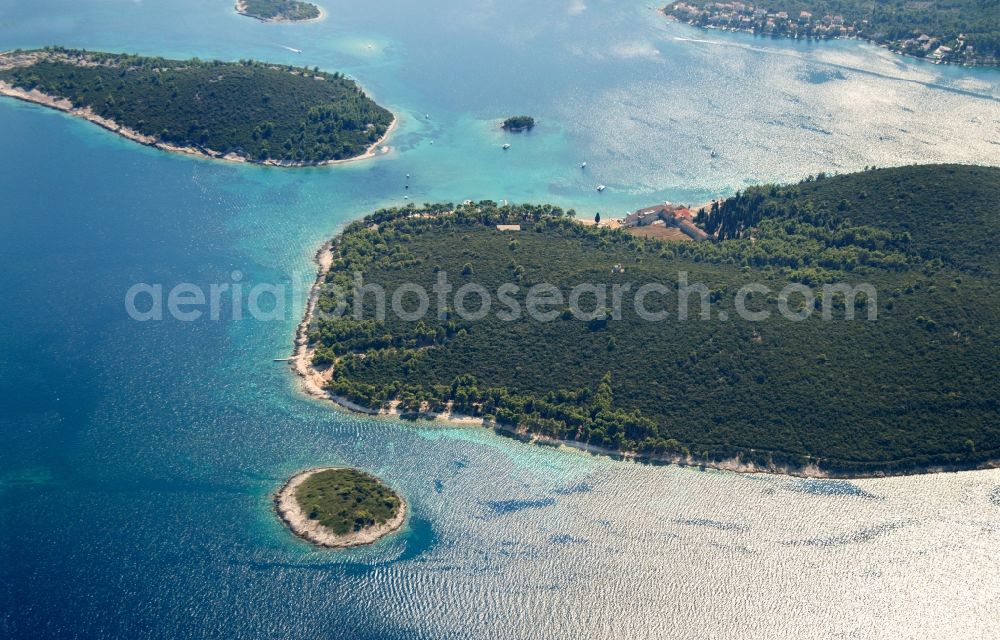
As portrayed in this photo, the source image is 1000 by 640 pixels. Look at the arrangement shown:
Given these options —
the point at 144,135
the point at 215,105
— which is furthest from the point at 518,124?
the point at 144,135

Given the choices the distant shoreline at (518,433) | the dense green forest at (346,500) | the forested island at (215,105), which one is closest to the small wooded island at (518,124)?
the forested island at (215,105)

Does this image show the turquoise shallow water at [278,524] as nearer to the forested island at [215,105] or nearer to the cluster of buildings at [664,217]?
the forested island at [215,105]

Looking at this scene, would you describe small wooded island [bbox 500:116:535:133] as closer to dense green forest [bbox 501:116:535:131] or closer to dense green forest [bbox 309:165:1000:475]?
dense green forest [bbox 501:116:535:131]

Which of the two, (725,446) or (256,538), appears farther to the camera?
(725,446)

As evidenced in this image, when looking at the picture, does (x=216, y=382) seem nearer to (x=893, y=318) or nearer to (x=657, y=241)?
(x=657, y=241)

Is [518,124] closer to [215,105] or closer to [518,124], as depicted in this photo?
[518,124]

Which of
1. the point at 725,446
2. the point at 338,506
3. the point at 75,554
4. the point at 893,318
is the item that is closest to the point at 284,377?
the point at 338,506

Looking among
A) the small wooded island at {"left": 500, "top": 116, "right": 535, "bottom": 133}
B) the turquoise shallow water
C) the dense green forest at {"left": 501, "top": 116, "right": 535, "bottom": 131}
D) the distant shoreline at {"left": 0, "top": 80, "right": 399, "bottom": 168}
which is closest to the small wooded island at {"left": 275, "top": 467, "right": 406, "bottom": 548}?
the turquoise shallow water
